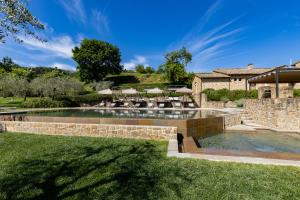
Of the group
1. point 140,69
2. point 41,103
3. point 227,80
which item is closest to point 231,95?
point 227,80

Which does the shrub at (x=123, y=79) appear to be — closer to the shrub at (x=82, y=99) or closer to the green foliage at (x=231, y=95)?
the shrub at (x=82, y=99)

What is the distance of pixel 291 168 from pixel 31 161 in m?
6.07

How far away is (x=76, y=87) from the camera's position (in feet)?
107

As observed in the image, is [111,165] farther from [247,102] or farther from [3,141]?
[247,102]

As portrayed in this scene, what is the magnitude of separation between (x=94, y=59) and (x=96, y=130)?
45.3 meters

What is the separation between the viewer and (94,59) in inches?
2000

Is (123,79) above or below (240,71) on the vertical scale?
above

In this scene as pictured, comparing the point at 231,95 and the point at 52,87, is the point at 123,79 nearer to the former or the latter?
the point at 52,87

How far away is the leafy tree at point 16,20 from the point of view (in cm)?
595

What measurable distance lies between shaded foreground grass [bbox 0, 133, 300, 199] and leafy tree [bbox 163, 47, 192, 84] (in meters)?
38.3

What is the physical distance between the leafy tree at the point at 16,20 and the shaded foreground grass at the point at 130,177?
3.64 metres

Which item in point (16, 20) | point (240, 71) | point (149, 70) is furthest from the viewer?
point (149, 70)

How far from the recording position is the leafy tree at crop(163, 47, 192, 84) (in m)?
43.2

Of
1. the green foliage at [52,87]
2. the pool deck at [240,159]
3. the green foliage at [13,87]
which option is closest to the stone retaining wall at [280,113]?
the pool deck at [240,159]
